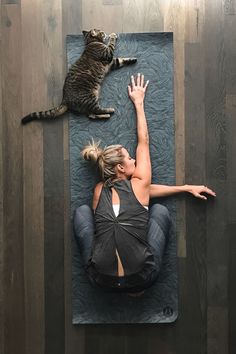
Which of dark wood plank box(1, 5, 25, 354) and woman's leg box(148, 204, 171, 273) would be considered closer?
woman's leg box(148, 204, 171, 273)

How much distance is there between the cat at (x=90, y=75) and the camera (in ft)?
8.06

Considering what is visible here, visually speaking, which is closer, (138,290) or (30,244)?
(138,290)

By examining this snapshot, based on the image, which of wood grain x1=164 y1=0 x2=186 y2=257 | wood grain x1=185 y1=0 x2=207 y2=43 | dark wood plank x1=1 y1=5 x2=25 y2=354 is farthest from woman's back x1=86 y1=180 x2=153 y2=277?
wood grain x1=185 y1=0 x2=207 y2=43

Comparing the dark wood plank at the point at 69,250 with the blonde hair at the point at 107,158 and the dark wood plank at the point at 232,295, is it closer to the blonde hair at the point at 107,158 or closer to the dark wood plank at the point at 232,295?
the blonde hair at the point at 107,158

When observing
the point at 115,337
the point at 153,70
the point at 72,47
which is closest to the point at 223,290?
the point at 115,337

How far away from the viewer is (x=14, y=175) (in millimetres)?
2568

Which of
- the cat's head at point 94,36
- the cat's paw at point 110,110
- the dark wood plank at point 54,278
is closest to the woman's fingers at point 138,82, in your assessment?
the cat's paw at point 110,110

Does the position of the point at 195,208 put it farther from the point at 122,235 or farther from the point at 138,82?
the point at 138,82

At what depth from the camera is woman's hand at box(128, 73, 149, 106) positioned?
249 centimetres

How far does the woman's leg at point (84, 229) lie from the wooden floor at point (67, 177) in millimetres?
118

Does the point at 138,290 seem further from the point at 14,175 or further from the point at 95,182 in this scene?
the point at 14,175

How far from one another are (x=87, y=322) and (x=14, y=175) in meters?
0.91

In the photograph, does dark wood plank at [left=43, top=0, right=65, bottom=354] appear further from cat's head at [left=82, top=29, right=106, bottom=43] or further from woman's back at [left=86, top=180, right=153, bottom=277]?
woman's back at [left=86, top=180, right=153, bottom=277]

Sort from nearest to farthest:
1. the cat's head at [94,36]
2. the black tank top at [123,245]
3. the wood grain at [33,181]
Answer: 1. the black tank top at [123,245]
2. the cat's head at [94,36]
3. the wood grain at [33,181]
